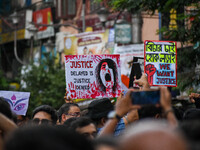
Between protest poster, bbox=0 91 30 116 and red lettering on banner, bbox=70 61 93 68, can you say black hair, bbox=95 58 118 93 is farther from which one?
protest poster, bbox=0 91 30 116

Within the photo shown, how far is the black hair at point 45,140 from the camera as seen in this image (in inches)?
83.0

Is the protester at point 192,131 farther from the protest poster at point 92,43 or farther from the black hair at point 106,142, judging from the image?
the protest poster at point 92,43

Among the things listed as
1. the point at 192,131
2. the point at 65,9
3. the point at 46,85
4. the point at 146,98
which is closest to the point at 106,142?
the point at 192,131

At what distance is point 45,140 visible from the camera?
213 cm

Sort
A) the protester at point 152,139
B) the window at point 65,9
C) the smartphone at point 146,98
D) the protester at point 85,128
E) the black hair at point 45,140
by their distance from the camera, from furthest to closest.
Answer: the window at point 65,9
the protester at point 85,128
the smartphone at point 146,98
the black hair at point 45,140
the protester at point 152,139

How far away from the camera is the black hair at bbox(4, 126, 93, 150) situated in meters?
2.11

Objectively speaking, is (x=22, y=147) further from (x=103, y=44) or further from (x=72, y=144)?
(x=103, y=44)

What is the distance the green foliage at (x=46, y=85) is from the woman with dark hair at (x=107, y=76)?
989 cm

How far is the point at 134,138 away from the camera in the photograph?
6.74ft

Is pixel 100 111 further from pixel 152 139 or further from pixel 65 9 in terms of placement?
pixel 65 9

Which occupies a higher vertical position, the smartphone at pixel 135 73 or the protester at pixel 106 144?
the smartphone at pixel 135 73

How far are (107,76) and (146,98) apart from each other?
3666mm

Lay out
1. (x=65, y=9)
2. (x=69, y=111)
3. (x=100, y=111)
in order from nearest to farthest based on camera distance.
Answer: (x=100, y=111), (x=69, y=111), (x=65, y=9)

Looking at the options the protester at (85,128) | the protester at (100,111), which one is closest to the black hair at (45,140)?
the protester at (85,128)
